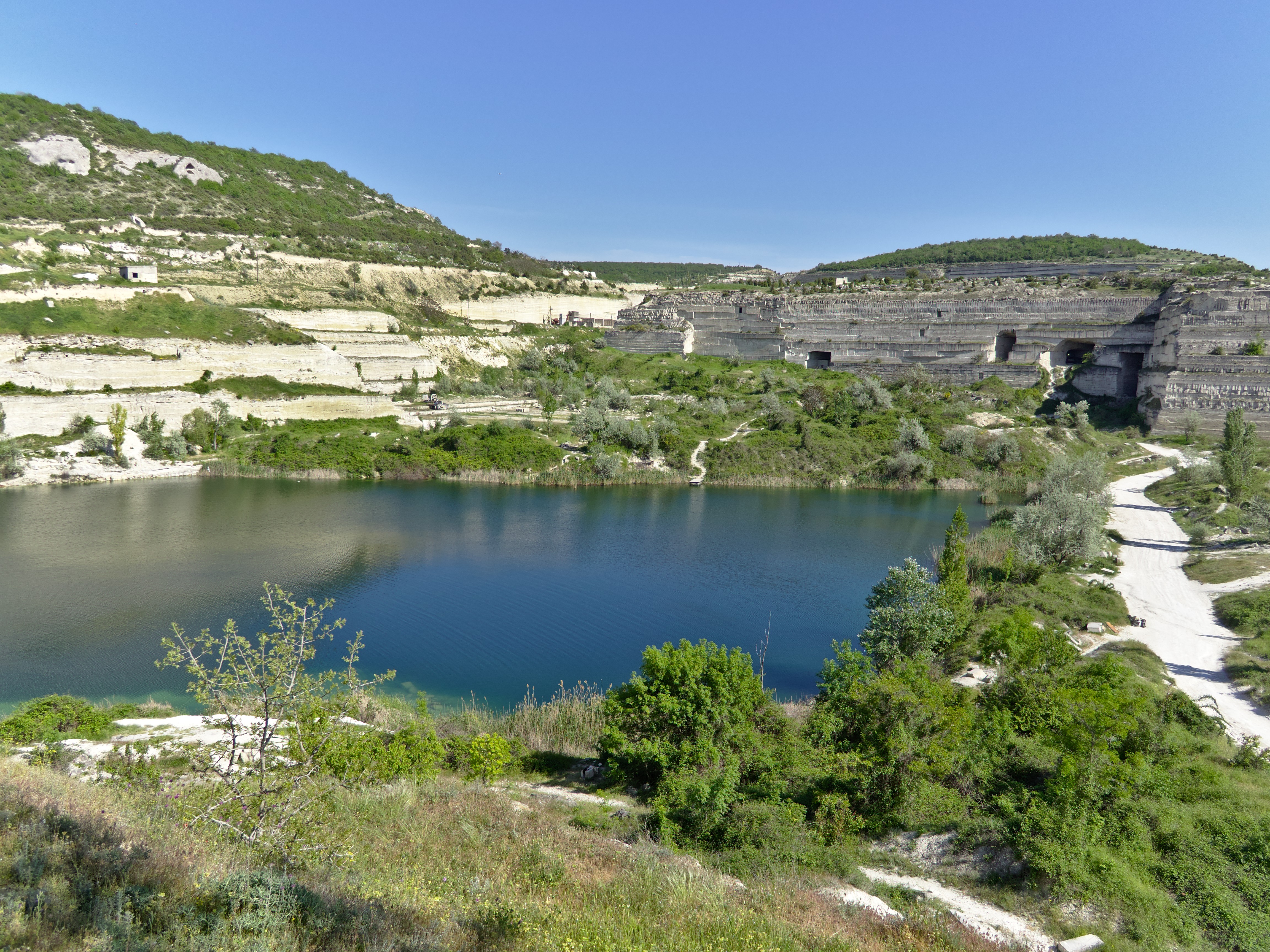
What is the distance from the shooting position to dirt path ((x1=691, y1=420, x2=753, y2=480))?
33.8 metres

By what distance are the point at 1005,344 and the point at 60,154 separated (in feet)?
266

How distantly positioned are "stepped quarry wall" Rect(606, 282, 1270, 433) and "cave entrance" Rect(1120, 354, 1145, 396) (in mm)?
66

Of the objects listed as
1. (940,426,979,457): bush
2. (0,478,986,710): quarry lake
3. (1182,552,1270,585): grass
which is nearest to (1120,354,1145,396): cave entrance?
(940,426,979,457): bush

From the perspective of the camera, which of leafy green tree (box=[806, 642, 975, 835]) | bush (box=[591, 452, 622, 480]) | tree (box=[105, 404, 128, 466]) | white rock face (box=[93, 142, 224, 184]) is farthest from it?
white rock face (box=[93, 142, 224, 184])

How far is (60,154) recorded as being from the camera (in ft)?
201

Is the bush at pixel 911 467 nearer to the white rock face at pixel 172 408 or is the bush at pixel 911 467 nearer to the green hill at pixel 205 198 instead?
the white rock face at pixel 172 408

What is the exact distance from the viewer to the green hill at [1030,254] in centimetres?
5894

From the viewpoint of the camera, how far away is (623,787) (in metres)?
9.37

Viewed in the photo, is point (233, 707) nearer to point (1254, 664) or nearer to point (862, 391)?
point (1254, 664)

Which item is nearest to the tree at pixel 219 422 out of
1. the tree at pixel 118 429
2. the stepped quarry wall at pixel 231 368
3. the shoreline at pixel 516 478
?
the stepped quarry wall at pixel 231 368

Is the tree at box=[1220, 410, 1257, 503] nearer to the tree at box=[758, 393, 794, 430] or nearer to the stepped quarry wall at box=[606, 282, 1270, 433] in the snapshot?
the stepped quarry wall at box=[606, 282, 1270, 433]

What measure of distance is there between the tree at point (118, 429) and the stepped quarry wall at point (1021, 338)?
103 feet

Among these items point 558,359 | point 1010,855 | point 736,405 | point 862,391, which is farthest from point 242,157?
point 1010,855

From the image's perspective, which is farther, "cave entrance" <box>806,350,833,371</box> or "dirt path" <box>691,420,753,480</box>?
"cave entrance" <box>806,350,833,371</box>
